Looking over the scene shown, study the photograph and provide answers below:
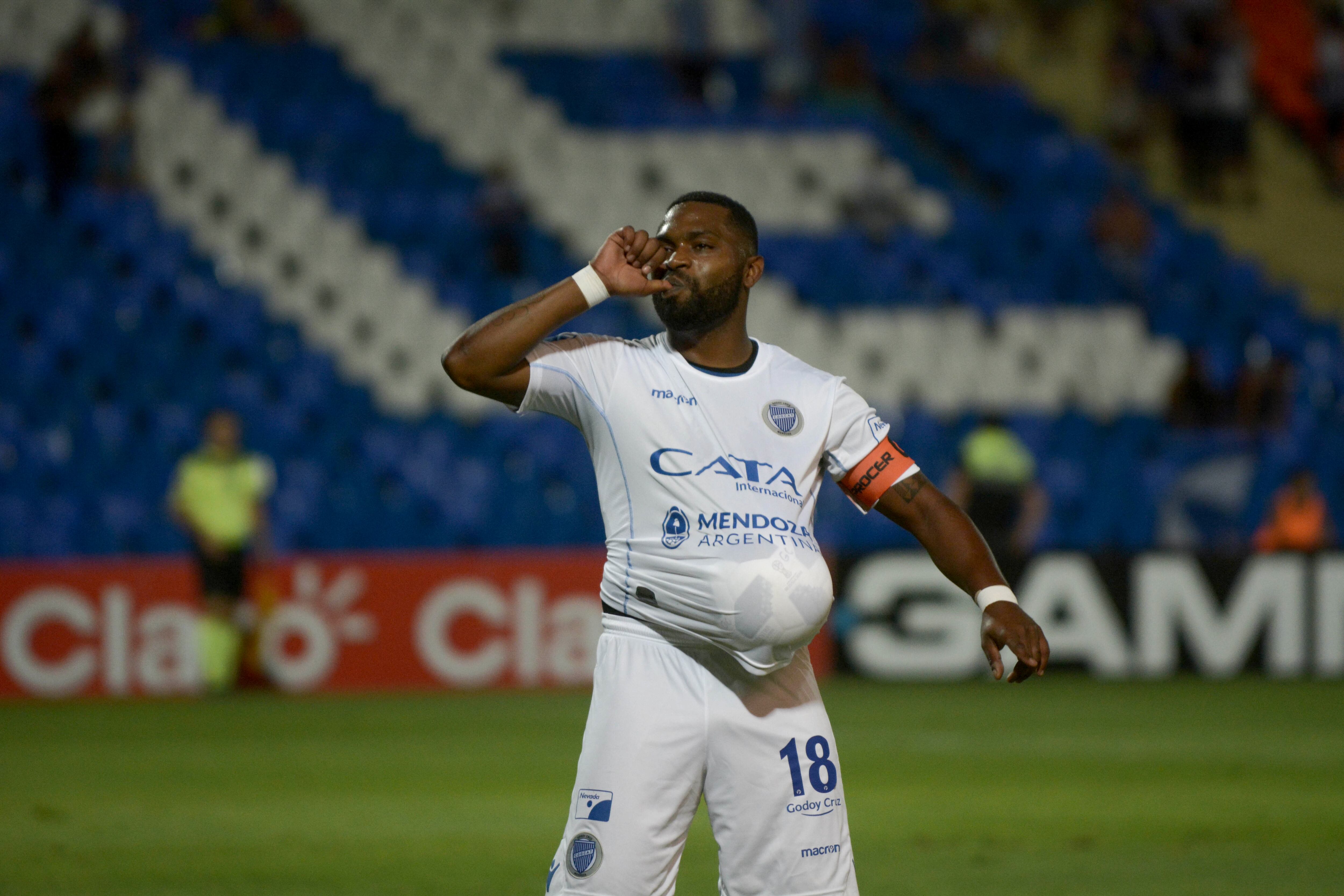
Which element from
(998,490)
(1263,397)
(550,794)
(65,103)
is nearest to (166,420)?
(65,103)

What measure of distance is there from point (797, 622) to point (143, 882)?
10.6 feet

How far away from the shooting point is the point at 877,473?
4066 mm

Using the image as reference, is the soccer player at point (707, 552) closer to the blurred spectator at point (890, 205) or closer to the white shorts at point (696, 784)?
the white shorts at point (696, 784)

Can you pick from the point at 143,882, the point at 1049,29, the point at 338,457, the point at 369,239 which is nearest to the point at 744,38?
the point at 1049,29

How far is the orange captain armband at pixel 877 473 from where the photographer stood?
13.3ft

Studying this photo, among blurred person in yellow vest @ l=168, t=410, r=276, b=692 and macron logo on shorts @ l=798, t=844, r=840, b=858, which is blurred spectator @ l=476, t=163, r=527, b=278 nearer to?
blurred person in yellow vest @ l=168, t=410, r=276, b=692

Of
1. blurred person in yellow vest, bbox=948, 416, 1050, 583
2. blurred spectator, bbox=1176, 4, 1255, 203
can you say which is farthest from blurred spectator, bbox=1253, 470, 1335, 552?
blurred spectator, bbox=1176, 4, 1255, 203

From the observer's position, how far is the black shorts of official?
41.8 feet

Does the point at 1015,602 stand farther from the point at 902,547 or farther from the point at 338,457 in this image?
the point at 338,457

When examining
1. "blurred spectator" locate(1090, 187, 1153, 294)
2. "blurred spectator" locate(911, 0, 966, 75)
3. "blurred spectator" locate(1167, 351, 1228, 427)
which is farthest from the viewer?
"blurred spectator" locate(911, 0, 966, 75)

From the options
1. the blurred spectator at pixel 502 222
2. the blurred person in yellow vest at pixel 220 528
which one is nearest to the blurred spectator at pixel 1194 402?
the blurred spectator at pixel 502 222

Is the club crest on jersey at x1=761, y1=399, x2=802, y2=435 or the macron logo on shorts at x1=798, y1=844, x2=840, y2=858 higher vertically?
the club crest on jersey at x1=761, y1=399, x2=802, y2=435

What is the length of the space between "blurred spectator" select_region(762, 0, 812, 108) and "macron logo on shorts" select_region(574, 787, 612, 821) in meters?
17.1

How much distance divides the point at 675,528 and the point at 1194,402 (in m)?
13.9
